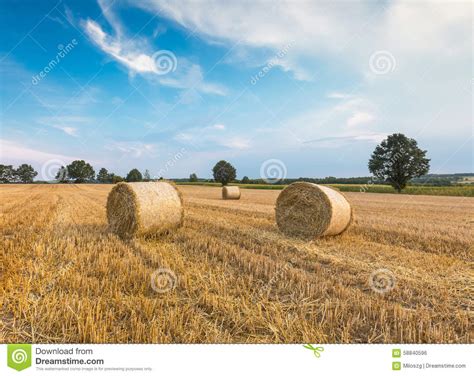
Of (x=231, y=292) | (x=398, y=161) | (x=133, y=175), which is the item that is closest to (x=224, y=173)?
(x=133, y=175)

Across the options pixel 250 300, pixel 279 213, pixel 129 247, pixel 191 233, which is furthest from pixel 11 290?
pixel 279 213

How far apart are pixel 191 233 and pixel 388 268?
4308 mm

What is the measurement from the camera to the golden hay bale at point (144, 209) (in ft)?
21.9

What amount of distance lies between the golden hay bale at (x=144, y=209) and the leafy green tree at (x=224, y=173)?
5616 cm

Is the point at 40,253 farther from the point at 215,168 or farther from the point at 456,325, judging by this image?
the point at 215,168

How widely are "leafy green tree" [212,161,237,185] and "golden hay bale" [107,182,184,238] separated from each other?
184 ft

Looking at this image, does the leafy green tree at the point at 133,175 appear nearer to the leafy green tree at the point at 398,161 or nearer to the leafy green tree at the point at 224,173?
the leafy green tree at the point at 224,173

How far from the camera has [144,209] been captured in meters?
6.73
